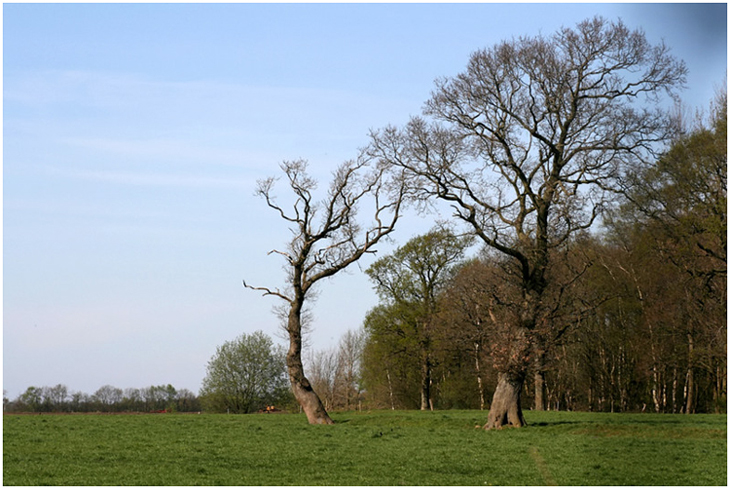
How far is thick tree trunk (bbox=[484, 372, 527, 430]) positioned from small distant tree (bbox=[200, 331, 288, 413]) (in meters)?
26.1

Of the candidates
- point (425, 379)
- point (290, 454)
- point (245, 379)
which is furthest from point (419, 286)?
point (290, 454)

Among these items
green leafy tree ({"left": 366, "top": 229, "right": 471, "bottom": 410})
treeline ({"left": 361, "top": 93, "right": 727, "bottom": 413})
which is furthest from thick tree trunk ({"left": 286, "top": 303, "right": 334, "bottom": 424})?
green leafy tree ({"left": 366, "top": 229, "right": 471, "bottom": 410})

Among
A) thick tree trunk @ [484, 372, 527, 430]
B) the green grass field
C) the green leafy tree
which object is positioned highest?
the green leafy tree

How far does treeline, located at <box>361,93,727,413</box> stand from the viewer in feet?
72.6

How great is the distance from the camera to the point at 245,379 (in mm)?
47250

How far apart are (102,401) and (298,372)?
11.9m

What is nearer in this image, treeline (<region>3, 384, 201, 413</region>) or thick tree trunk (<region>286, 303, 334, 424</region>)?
thick tree trunk (<region>286, 303, 334, 424</region>)

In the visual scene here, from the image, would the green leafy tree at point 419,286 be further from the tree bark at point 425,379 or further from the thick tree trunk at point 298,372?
the thick tree trunk at point 298,372

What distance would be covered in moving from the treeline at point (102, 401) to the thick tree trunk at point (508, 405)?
1550cm

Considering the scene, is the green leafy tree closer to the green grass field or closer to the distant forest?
the distant forest

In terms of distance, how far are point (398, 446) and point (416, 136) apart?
9.63 meters

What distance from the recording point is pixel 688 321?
33.8 meters

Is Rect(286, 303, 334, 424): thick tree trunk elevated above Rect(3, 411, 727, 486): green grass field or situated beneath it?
elevated above

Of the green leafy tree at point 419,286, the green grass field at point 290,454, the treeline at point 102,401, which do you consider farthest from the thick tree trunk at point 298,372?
the green leafy tree at point 419,286
